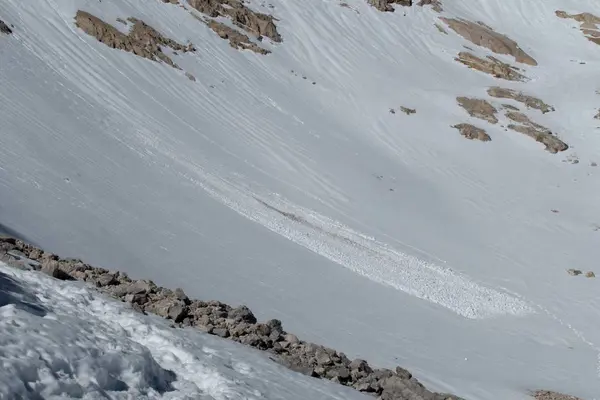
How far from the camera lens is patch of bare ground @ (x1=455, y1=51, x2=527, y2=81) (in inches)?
1980

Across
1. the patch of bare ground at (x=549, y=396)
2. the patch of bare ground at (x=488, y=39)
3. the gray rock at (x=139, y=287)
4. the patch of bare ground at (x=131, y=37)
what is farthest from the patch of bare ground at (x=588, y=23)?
the gray rock at (x=139, y=287)

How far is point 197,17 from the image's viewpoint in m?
42.1

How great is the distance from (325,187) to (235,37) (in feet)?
48.7

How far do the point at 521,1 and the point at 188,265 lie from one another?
177ft

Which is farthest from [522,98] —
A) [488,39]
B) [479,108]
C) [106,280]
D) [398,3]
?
[106,280]

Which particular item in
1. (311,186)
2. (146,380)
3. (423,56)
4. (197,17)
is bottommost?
(146,380)

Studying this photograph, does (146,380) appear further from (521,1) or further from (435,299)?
(521,1)

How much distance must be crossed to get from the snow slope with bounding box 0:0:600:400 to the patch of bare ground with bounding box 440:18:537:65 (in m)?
3.31

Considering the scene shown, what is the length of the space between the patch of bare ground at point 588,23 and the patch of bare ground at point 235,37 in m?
30.0

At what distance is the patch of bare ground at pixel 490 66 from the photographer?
50.3 meters

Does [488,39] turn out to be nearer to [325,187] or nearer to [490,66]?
[490,66]

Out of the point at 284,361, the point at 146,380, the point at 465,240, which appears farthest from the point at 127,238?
the point at 465,240

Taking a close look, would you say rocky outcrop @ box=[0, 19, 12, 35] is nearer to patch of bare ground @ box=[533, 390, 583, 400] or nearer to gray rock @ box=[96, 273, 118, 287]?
gray rock @ box=[96, 273, 118, 287]

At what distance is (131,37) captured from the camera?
3538 cm
